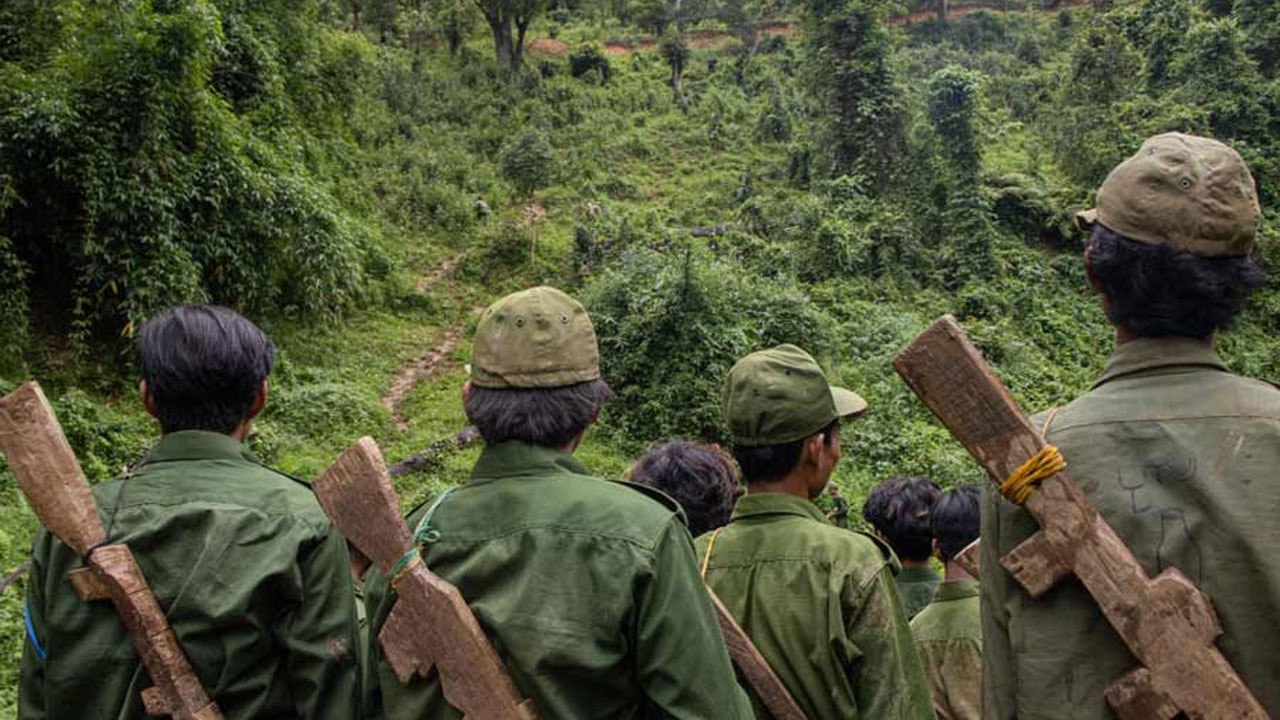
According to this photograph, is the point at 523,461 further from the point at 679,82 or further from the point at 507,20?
the point at 679,82

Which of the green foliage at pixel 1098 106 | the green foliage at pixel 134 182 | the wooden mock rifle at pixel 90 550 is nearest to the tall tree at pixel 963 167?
the green foliage at pixel 1098 106

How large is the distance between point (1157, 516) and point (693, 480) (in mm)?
1774

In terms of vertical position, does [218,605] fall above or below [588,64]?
above

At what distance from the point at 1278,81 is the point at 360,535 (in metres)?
22.9

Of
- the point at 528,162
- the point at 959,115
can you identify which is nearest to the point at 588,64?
the point at 528,162

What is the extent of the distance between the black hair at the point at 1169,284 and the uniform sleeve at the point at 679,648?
90 cm

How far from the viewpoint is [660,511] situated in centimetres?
182

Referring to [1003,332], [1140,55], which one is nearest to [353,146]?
[1003,332]

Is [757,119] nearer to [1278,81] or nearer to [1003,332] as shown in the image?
[1278,81]

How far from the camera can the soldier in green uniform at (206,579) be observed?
2.03 metres

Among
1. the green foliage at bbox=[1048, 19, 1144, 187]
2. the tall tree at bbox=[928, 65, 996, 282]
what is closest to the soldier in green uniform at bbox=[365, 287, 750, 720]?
the tall tree at bbox=[928, 65, 996, 282]

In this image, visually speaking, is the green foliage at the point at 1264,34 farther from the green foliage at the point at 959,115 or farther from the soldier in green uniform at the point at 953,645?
the soldier in green uniform at the point at 953,645

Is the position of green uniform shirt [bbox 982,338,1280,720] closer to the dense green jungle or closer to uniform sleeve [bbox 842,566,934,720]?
uniform sleeve [bbox 842,566,934,720]

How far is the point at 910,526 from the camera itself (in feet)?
11.3
